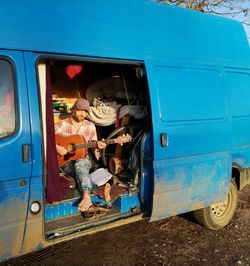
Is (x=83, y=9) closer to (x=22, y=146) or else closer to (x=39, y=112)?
(x=39, y=112)

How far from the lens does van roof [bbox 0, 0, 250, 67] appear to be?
329cm

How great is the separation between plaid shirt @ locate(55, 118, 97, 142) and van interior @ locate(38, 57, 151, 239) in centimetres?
24

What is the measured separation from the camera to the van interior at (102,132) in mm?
3713

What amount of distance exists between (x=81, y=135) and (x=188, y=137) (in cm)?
126

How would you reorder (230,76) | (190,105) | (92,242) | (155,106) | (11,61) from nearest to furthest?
1. (11,61)
2. (155,106)
3. (190,105)
4. (92,242)
5. (230,76)

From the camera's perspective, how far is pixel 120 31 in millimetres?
3967

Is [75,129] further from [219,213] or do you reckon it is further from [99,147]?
[219,213]

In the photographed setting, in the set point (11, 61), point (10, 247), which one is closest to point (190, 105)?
point (11, 61)

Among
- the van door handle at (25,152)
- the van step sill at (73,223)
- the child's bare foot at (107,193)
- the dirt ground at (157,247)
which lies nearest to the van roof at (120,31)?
the van door handle at (25,152)

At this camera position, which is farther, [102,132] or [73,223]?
[102,132]

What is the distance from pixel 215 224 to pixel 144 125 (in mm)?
1744

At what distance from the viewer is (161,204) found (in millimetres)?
4312

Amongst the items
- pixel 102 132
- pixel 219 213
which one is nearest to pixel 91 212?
pixel 102 132

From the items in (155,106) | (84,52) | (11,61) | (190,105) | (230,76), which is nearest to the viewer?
(11,61)
